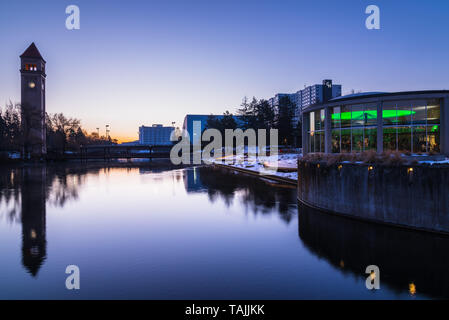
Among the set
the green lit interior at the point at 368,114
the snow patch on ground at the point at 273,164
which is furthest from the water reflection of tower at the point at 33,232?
the green lit interior at the point at 368,114

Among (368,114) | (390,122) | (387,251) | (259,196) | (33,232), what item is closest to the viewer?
(387,251)

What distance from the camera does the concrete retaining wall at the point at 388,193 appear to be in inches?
509

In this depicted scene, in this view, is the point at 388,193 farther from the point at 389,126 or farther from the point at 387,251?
the point at 389,126

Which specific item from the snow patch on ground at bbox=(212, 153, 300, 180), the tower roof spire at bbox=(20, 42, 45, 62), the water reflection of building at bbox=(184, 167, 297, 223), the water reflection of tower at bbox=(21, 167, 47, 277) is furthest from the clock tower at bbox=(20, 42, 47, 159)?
the water reflection of building at bbox=(184, 167, 297, 223)

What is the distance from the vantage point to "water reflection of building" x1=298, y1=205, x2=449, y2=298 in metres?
9.38

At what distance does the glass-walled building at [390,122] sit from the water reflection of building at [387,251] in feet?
43.8

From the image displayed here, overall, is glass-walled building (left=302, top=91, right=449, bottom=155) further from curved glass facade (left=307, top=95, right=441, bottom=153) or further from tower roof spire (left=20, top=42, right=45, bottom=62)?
tower roof spire (left=20, top=42, right=45, bottom=62)

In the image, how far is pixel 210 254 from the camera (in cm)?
1188

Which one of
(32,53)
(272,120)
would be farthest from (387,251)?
(32,53)

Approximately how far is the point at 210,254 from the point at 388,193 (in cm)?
889

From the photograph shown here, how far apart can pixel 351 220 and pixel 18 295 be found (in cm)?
1454

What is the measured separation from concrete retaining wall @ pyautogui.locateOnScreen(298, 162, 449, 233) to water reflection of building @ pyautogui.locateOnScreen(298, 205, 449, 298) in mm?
581
